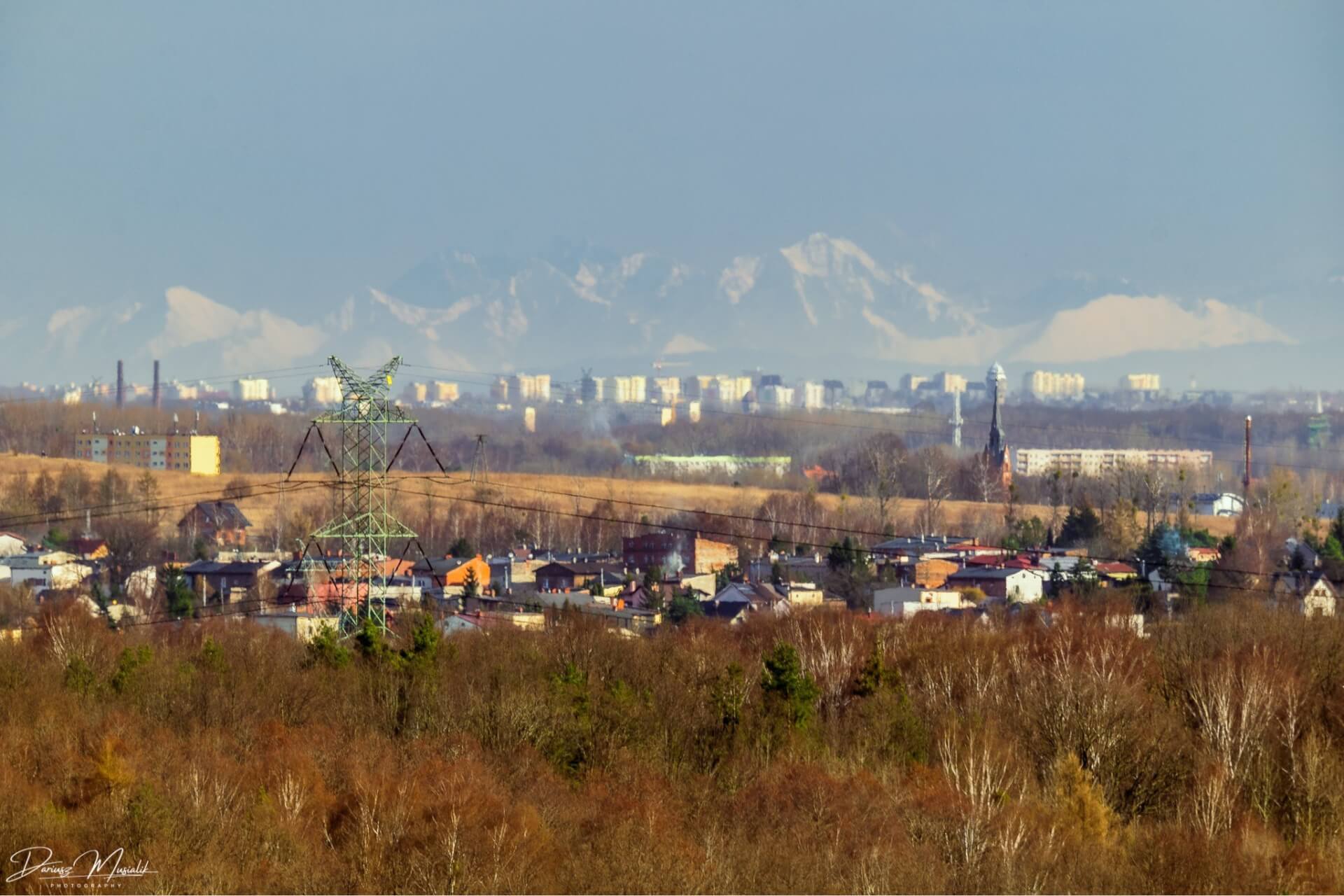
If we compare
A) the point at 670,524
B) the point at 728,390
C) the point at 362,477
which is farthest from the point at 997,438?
the point at 728,390

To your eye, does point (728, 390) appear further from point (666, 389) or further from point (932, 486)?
point (932, 486)

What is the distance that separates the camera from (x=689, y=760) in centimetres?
1495

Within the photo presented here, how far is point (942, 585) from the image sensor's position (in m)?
30.0

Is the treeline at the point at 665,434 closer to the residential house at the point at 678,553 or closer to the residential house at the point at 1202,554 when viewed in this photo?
the residential house at the point at 678,553

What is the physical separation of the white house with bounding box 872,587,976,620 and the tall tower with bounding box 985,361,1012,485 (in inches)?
1079

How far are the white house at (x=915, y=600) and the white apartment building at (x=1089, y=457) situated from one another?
43685 millimetres

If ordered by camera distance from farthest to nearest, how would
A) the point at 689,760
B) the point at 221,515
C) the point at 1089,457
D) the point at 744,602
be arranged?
the point at 1089,457, the point at 221,515, the point at 744,602, the point at 689,760

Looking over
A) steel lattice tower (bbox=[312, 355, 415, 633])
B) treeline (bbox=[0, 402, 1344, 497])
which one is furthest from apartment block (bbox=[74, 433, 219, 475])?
steel lattice tower (bbox=[312, 355, 415, 633])

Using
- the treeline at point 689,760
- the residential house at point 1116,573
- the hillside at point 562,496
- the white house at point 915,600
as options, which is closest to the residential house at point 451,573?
the white house at point 915,600

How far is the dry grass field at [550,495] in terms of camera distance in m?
43.6

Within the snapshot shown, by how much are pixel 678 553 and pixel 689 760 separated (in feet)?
69.9

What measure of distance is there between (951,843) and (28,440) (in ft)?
174

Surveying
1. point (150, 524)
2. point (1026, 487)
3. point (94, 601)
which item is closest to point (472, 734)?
point (94, 601)

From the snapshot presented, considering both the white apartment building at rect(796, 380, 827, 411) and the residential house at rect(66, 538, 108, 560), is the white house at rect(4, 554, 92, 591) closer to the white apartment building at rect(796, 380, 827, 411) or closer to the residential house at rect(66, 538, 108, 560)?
the residential house at rect(66, 538, 108, 560)
